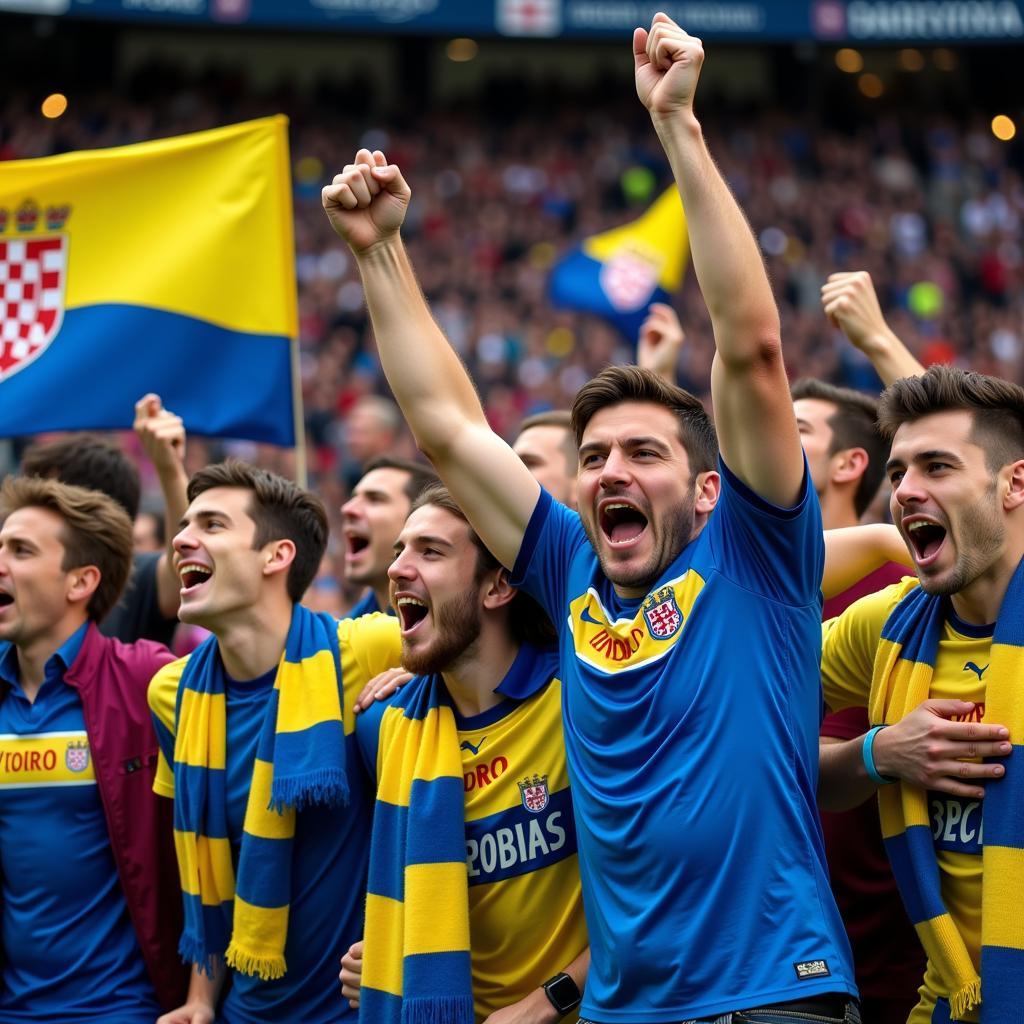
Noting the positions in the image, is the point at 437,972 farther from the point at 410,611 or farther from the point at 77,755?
the point at 77,755

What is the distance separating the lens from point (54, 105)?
2152 cm

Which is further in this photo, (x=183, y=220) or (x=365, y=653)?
(x=183, y=220)

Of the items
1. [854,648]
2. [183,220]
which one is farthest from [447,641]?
[183,220]

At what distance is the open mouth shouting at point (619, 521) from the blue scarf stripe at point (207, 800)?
1.53 meters

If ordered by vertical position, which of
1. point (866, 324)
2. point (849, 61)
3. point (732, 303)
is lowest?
point (732, 303)

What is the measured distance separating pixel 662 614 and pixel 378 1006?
124cm

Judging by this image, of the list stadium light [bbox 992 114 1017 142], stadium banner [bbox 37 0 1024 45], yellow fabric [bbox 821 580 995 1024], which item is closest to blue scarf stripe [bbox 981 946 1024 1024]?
yellow fabric [bbox 821 580 995 1024]

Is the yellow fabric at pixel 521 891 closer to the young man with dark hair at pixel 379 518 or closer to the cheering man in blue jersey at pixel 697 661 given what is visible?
the cheering man in blue jersey at pixel 697 661

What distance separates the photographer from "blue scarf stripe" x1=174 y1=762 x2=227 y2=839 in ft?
14.0

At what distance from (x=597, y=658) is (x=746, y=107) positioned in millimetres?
21632

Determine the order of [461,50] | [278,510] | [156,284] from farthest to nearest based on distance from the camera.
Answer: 1. [461,50]
2. [156,284]
3. [278,510]

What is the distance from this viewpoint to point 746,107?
23609 millimetres

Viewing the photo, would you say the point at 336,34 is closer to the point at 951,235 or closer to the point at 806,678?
the point at 951,235

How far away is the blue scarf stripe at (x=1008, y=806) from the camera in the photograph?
310 centimetres
